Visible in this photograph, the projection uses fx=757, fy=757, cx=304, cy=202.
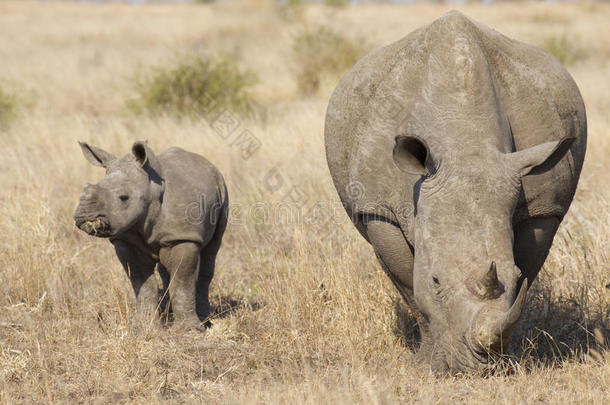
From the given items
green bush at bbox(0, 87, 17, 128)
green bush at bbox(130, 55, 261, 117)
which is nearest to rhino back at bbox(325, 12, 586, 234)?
green bush at bbox(130, 55, 261, 117)

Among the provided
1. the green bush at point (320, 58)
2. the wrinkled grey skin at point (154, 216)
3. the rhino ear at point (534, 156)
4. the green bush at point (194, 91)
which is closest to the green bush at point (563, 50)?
the green bush at point (320, 58)

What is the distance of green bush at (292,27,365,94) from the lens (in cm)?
1686

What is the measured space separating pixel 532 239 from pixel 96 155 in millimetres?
2999

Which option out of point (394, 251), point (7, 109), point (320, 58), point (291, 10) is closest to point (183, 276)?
point (394, 251)

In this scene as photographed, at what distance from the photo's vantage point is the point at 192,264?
530 cm

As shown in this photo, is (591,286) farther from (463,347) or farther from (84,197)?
(84,197)

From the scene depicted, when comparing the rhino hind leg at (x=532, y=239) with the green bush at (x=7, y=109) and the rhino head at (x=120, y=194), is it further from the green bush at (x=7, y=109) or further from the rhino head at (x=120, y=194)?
the green bush at (x=7, y=109)

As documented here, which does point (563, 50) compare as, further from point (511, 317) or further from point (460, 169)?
point (511, 317)

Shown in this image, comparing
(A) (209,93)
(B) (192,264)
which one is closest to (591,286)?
(B) (192,264)

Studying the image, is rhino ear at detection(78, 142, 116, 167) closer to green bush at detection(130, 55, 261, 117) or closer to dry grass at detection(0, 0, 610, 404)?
dry grass at detection(0, 0, 610, 404)

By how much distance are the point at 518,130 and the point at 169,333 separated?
108 inches

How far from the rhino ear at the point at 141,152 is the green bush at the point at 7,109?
7.93 metres

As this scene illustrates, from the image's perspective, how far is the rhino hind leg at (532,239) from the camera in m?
4.21

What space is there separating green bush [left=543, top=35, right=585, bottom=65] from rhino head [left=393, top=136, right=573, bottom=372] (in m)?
16.8
